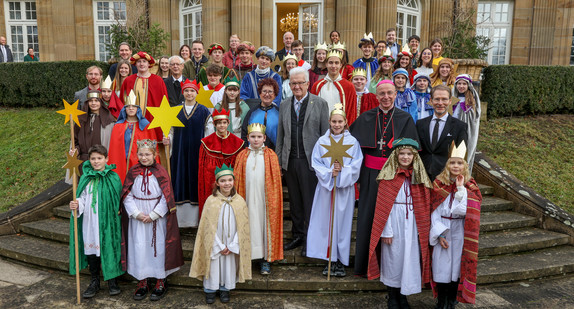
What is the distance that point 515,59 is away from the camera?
15.7 meters

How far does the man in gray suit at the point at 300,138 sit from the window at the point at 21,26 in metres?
17.2

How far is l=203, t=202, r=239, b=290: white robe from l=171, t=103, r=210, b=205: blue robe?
1.45 m

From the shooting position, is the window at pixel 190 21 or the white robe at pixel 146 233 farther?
the window at pixel 190 21

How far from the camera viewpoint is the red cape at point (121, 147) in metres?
5.22

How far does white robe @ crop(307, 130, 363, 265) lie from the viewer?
452cm

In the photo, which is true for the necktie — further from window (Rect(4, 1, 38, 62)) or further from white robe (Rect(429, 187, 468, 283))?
window (Rect(4, 1, 38, 62))

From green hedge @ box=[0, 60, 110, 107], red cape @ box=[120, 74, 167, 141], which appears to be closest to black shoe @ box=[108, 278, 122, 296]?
red cape @ box=[120, 74, 167, 141]

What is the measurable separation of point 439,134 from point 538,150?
512 centimetres

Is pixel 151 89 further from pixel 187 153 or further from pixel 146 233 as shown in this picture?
pixel 146 233

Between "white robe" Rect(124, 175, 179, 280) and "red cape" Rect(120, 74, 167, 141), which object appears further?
"red cape" Rect(120, 74, 167, 141)

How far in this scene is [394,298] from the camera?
4.20 m

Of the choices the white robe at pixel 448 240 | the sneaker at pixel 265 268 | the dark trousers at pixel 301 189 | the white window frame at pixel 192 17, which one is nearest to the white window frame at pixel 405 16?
the white window frame at pixel 192 17

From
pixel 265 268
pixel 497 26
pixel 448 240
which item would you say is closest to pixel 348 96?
pixel 448 240

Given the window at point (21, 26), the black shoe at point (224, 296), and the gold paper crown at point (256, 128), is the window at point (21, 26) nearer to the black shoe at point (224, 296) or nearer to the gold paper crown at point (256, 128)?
the gold paper crown at point (256, 128)
